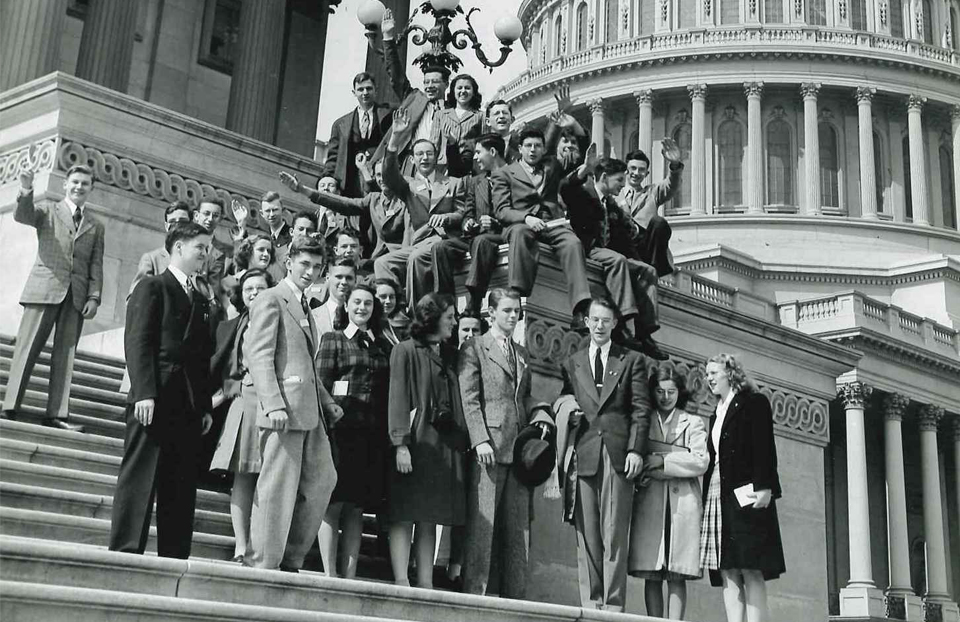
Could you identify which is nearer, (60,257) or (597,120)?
(60,257)

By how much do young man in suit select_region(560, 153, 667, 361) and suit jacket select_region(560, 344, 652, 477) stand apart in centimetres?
142

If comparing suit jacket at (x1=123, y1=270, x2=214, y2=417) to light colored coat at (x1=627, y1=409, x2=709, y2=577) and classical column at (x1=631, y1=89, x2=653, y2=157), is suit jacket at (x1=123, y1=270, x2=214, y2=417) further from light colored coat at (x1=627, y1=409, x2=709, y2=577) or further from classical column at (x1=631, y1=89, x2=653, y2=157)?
classical column at (x1=631, y1=89, x2=653, y2=157)

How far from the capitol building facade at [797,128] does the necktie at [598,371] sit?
45.8 metres

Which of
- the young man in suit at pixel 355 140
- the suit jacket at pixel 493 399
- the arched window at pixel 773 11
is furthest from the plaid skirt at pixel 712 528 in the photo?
the arched window at pixel 773 11

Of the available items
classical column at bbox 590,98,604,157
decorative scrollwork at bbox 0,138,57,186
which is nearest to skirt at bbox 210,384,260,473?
decorative scrollwork at bbox 0,138,57,186

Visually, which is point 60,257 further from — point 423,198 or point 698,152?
point 698,152

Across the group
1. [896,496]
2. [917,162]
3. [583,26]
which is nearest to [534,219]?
[896,496]

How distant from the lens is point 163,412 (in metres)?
7.02

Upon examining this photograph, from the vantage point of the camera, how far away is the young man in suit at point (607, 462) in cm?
875

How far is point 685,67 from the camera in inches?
2844

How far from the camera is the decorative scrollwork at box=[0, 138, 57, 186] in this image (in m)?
14.3

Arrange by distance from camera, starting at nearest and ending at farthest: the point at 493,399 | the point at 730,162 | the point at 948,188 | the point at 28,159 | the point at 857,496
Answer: the point at 493,399
the point at 28,159
the point at 857,496
the point at 730,162
the point at 948,188

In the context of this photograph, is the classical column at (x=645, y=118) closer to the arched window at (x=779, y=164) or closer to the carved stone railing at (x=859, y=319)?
the arched window at (x=779, y=164)

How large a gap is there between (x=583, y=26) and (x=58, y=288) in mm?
73585
